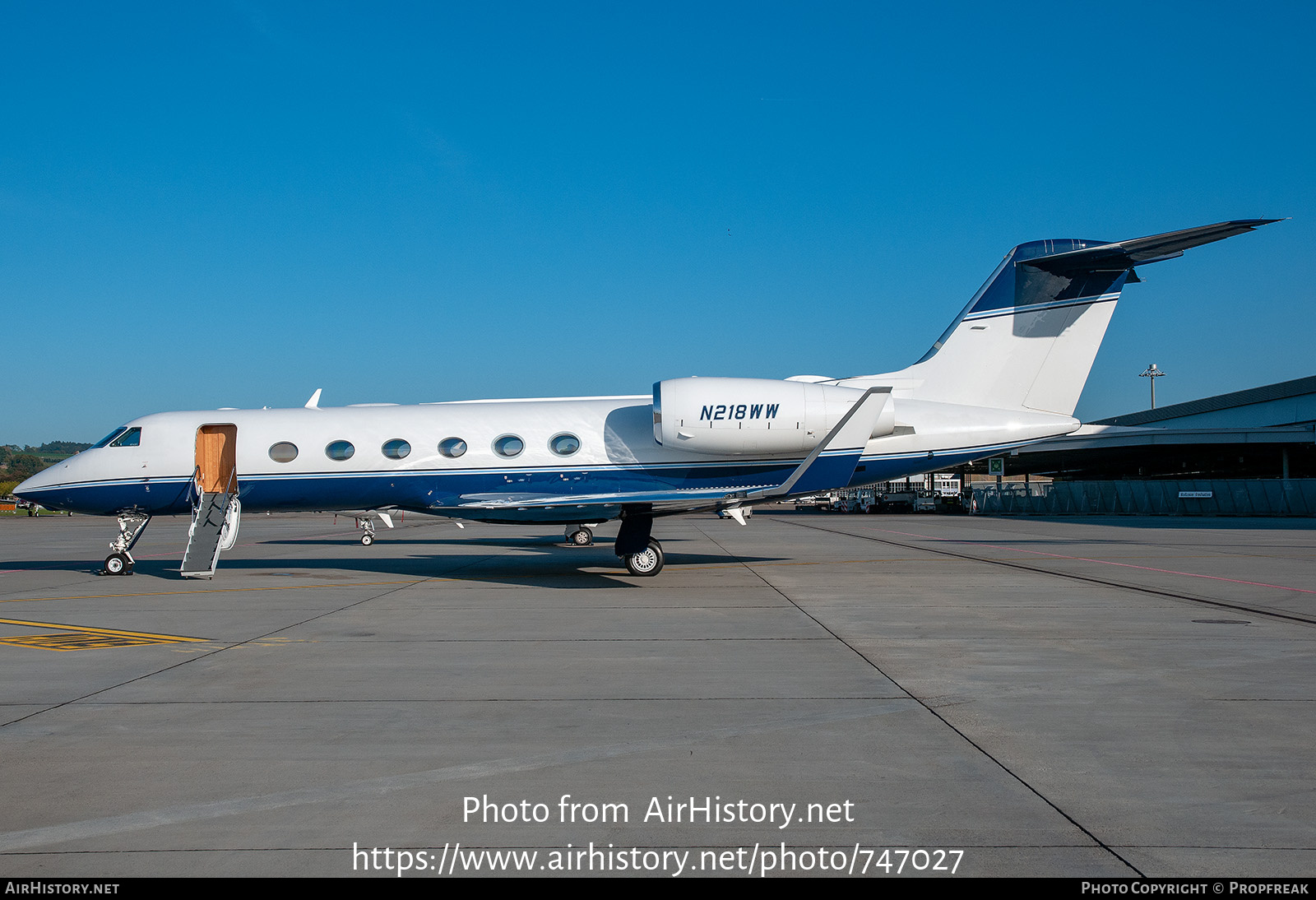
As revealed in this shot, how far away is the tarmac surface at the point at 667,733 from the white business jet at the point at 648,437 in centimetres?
283

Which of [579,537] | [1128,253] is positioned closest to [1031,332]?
[1128,253]

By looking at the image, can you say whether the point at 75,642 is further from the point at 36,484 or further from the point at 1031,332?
the point at 1031,332

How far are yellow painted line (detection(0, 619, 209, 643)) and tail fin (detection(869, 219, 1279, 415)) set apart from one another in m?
12.1

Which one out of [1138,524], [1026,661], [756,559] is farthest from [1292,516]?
[1026,661]

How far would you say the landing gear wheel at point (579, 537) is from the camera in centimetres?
2127

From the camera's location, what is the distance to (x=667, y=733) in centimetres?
557

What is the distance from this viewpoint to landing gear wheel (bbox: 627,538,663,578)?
14.6m

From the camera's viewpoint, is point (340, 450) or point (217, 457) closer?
point (340, 450)

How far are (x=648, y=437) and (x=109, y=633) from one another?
8.36m

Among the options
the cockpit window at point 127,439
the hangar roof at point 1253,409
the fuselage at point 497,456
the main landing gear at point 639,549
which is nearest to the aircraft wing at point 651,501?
the main landing gear at point 639,549

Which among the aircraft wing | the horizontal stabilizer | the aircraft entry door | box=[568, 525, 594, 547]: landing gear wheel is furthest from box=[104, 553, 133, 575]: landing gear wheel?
the horizontal stabilizer

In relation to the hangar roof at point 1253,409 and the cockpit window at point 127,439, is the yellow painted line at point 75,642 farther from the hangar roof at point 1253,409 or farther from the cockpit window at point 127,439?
the hangar roof at point 1253,409

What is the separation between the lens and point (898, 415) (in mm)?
15203

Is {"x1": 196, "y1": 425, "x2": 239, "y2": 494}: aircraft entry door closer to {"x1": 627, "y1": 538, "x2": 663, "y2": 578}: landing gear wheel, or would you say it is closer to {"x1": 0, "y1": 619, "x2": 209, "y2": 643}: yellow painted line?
{"x1": 0, "y1": 619, "x2": 209, "y2": 643}: yellow painted line
